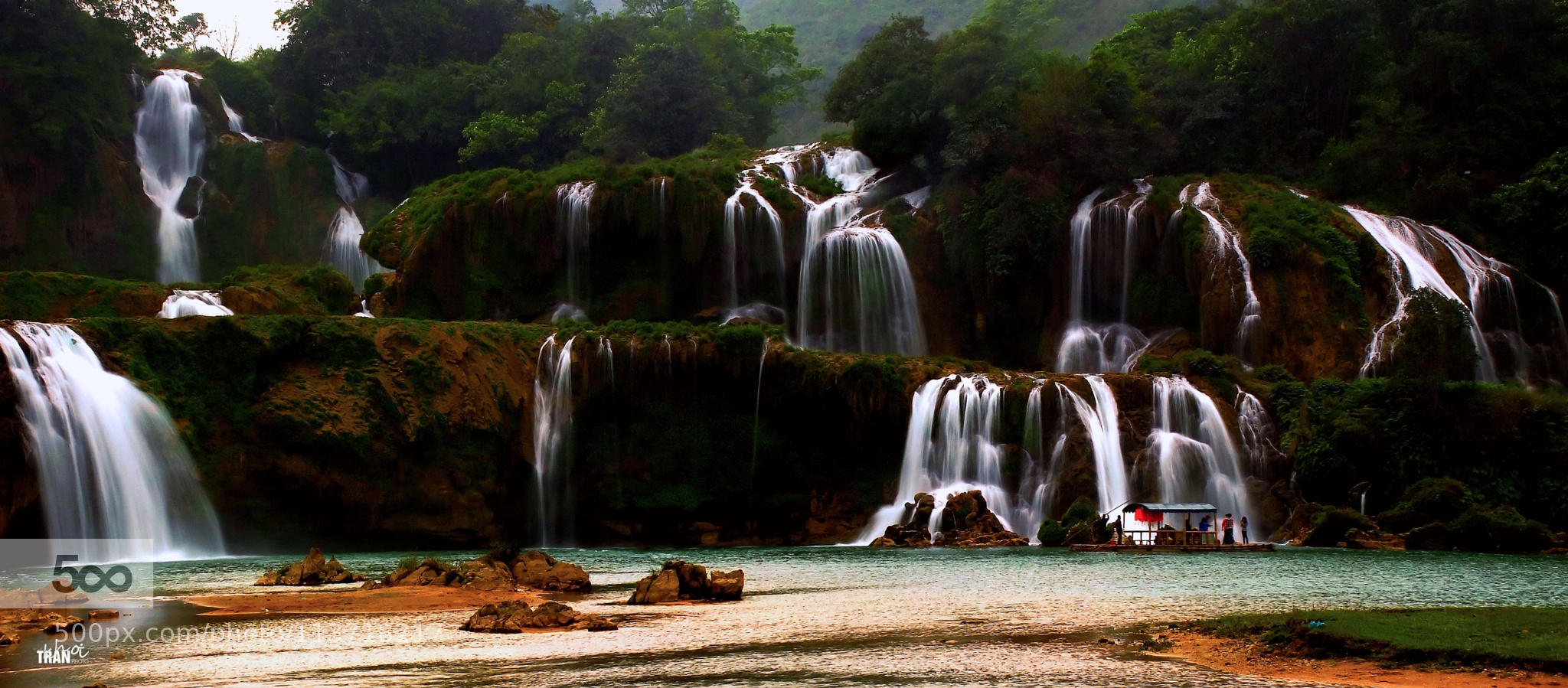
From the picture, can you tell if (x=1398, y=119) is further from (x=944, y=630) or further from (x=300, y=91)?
(x=300, y=91)

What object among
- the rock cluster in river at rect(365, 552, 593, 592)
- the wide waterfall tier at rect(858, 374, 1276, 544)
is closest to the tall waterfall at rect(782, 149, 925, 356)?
the wide waterfall tier at rect(858, 374, 1276, 544)

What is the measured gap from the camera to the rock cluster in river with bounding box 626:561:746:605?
62.7 ft

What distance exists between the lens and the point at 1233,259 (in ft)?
146

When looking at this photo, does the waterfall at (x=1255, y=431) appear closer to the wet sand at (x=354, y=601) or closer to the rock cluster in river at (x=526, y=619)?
the wet sand at (x=354, y=601)

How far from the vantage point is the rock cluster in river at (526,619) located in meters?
15.4

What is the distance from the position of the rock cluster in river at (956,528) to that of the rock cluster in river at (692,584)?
15397 millimetres

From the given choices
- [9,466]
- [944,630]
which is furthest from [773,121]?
[944,630]

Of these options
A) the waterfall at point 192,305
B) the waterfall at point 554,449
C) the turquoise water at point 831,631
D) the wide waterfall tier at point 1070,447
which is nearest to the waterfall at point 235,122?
the waterfall at point 192,305

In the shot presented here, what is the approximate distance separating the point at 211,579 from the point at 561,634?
11565mm

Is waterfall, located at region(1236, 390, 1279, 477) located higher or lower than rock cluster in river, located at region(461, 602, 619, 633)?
higher

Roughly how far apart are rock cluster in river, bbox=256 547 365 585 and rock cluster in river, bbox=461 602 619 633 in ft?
23.5

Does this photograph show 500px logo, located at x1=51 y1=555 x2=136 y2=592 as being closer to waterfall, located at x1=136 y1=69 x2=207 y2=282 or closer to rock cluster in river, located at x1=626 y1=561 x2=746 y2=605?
rock cluster in river, located at x1=626 y1=561 x2=746 y2=605

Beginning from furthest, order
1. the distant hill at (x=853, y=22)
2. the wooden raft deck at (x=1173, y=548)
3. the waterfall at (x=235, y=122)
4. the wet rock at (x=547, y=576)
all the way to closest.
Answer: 1. the distant hill at (x=853, y=22)
2. the waterfall at (x=235, y=122)
3. the wooden raft deck at (x=1173, y=548)
4. the wet rock at (x=547, y=576)

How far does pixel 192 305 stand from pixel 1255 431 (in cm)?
3068
